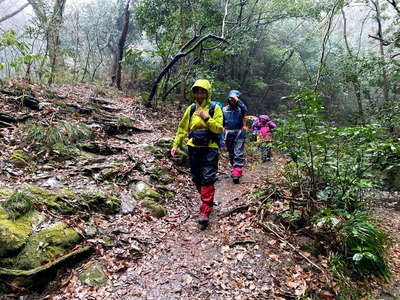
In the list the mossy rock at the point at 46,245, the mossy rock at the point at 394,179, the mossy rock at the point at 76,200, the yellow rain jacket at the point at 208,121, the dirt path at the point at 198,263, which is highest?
the yellow rain jacket at the point at 208,121

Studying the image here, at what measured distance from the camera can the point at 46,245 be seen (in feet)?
11.0

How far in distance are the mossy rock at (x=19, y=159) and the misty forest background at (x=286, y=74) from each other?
3045 mm

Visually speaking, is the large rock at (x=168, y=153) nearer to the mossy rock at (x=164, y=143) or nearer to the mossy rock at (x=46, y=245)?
the mossy rock at (x=164, y=143)

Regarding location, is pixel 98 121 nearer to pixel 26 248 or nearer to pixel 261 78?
pixel 26 248

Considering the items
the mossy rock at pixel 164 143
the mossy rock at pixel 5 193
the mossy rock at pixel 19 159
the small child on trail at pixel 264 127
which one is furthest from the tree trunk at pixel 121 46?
the mossy rock at pixel 5 193

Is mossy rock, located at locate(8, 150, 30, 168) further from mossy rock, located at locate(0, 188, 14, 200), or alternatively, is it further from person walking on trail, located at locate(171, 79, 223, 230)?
person walking on trail, located at locate(171, 79, 223, 230)

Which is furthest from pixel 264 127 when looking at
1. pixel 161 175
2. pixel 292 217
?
pixel 292 217

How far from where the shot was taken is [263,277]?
345 cm

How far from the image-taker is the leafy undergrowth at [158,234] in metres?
3.27

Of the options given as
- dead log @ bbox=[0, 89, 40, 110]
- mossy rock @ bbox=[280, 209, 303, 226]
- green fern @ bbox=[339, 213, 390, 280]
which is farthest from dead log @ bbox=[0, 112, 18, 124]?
green fern @ bbox=[339, 213, 390, 280]

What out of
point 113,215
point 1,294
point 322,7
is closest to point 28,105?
point 113,215

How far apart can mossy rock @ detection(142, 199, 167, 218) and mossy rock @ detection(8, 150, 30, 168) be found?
7.88ft

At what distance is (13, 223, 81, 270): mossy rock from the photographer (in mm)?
3115

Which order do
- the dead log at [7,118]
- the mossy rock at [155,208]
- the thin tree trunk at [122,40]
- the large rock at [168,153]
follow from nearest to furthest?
1. the mossy rock at [155,208]
2. the dead log at [7,118]
3. the large rock at [168,153]
4. the thin tree trunk at [122,40]
